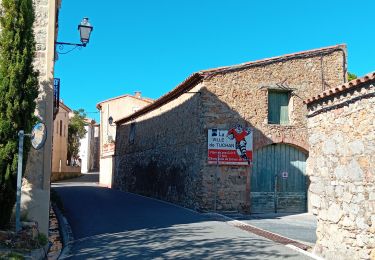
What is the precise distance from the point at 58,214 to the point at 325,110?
10045 mm

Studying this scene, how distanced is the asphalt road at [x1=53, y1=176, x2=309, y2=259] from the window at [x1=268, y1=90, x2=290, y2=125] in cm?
509

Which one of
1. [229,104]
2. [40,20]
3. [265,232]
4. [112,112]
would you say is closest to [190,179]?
[229,104]

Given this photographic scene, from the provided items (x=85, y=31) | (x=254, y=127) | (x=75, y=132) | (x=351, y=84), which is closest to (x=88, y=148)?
(x=75, y=132)

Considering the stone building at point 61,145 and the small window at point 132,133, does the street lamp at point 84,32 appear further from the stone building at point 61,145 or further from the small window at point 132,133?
the stone building at point 61,145

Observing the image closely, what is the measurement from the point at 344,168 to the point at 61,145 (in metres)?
42.0

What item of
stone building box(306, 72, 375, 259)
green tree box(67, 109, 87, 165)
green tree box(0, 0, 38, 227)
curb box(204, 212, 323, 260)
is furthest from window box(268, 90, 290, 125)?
green tree box(67, 109, 87, 165)

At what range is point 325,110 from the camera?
344 inches

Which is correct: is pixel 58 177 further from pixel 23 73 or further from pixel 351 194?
pixel 351 194

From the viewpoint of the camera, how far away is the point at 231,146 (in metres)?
17.0

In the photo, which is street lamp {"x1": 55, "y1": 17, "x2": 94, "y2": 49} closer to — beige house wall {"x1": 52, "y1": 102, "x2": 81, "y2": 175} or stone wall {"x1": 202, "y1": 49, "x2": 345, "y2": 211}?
stone wall {"x1": 202, "y1": 49, "x2": 345, "y2": 211}

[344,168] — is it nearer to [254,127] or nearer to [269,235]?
[269,235]

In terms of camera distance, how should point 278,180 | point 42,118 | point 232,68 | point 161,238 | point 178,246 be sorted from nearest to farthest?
point 178,246
point 42,118
point 161,238
point 232,68
point 278,180

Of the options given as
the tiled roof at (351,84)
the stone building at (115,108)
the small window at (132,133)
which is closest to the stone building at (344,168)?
the tiled roof at (351,84)

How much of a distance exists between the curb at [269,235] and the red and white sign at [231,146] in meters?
2.05
